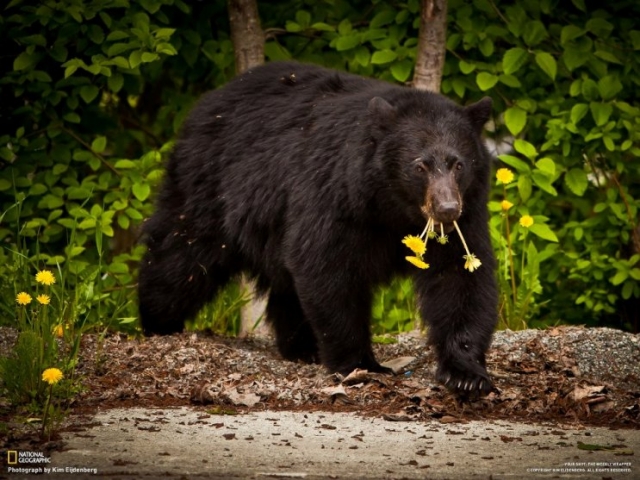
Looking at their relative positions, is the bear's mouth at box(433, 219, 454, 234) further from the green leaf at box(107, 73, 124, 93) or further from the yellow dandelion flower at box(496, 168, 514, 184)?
the green leaf at box(107, 73, 124, 93)

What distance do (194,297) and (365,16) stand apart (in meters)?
2.63

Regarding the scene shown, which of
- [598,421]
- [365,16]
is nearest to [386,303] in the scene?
[365,16]

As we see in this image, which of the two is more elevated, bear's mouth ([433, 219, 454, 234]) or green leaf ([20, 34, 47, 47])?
green leaf ([20, 34, 47, 47])

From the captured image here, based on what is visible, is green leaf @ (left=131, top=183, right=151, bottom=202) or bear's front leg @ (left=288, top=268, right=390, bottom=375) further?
green leaf @ (left=131, top=183, right=151, bottom=202)

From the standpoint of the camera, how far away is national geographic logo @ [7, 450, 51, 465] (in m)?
4.14

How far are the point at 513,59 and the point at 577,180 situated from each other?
3.32 ft

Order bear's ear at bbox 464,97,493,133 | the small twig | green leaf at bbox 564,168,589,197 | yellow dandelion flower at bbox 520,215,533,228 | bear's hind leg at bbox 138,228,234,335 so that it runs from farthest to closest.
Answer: the small twig, green leaf at bbox 564,168,589,197, bear's hind leg at bbox 138,228,234,335, yellow dandelion flower at bbox 520,215,533,228, bear's ear at bbox 464,97,493,133

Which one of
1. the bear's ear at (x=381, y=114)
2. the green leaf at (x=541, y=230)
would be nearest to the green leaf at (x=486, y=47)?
the green leaf at (x=541, y=230)

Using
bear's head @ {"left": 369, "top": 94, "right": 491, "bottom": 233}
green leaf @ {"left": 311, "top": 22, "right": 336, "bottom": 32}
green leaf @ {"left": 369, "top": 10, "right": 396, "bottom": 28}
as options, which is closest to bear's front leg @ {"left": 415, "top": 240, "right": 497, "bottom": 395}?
bear's head @ {"left": 369, "top": 94, "right": 491, "bottom": 233}

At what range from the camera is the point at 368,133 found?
20.0 ft

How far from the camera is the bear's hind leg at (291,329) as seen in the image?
7.31 m

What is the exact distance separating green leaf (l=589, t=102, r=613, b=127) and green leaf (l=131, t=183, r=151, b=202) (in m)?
3.09

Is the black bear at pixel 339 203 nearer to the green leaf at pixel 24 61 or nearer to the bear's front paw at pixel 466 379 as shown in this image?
the bear's front paw at pixel 466 379

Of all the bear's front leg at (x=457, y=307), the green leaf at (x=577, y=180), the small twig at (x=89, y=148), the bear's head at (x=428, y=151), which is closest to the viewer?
the bear's head at (x=428, y=151)
